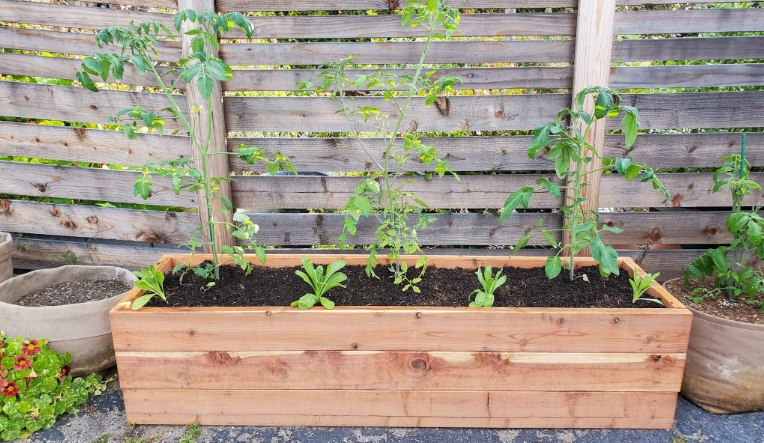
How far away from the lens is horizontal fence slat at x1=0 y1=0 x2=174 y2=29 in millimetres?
2283

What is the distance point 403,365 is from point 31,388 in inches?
52.9

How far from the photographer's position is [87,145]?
2.50 meters

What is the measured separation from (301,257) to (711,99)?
193cm

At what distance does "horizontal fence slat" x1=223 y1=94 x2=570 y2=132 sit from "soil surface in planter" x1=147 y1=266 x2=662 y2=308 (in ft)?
2.19

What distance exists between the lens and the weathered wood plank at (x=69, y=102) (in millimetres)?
2377

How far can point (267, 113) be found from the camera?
236cm

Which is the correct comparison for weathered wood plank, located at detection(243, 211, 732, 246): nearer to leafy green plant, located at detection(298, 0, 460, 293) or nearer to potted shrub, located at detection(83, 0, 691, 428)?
leafy green plant, located at detection(298, 0, 460, 293)

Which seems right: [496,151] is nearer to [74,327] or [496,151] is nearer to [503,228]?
[503,228]

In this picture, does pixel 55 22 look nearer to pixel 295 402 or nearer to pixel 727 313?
pixel 295 402

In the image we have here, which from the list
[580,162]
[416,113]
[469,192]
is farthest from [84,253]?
[580,162]

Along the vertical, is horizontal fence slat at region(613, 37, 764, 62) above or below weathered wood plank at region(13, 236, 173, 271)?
above

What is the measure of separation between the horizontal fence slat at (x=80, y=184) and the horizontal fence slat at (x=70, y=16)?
0.67m

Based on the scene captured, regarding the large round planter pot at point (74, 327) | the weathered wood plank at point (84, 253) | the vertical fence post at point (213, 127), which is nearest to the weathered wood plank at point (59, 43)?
the vertical fence post at point (213, 127)

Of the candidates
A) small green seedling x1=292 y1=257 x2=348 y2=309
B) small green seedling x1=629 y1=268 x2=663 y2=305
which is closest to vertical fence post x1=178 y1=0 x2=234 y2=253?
small green seedling x1=292 y1=257 x2=348 y2=309
